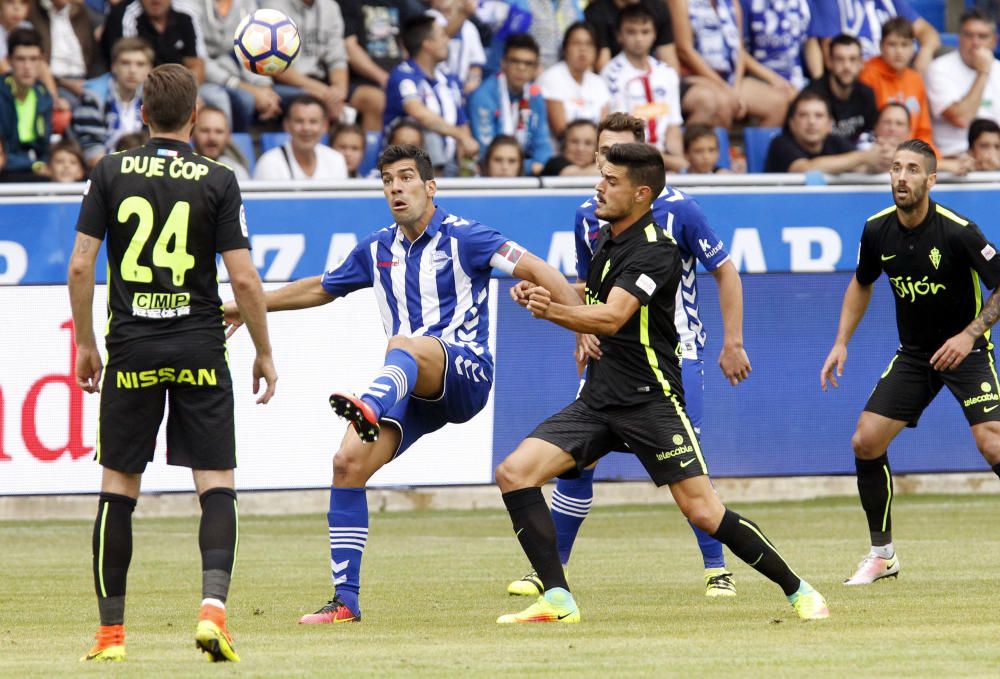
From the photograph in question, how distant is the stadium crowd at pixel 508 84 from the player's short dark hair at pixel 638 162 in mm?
6909

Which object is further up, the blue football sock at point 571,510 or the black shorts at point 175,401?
the black shorts at point 175,401

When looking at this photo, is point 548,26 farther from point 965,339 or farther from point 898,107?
point 965,339

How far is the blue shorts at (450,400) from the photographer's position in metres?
7.90

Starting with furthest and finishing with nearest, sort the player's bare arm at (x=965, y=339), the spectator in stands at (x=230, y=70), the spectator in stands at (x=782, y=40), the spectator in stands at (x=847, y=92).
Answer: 1. the spectator in stands at (x=782, y=40)
2. the spectator in stands at (x=847, y=92)
3. the spectator in stands at (x=230, y=70)
4. the player's bare arm at (x=965, y=339)

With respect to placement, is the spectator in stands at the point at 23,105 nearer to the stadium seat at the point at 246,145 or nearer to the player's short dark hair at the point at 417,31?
the stadium seat at the point at 246,145

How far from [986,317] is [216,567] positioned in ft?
14.9

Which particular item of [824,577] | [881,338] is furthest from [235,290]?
[881,338]

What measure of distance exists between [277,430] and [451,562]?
Answer: 2859 millimetres

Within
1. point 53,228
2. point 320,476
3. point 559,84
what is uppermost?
point 559,84

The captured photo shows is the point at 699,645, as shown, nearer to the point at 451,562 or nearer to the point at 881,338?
the point at 451,562

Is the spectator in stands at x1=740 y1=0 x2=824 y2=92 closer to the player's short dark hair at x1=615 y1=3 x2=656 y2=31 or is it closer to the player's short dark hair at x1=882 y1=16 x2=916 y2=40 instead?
the player's short dark hair at x1=882 y1=16 x2=916 y2=40

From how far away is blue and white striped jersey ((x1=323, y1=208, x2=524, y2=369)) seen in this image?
807 cm

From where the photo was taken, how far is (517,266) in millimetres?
7875

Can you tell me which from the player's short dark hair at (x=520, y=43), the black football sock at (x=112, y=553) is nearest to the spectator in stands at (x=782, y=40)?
the player's short dark hair at (x=520, y=43)
